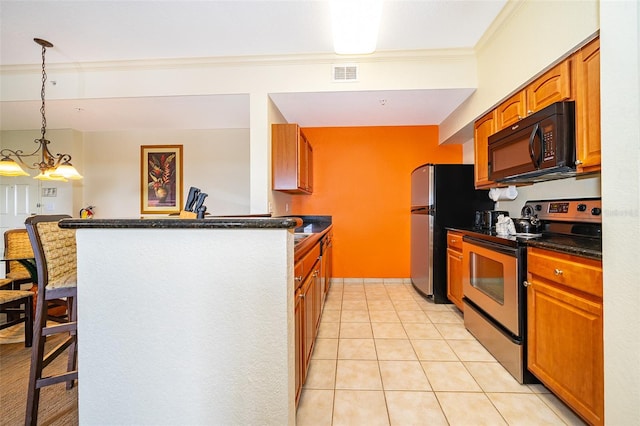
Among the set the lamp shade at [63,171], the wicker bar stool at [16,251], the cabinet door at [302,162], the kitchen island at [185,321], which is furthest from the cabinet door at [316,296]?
the wicker bar stool at [16,251]

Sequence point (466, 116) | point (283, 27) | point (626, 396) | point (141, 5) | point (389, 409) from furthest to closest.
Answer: point (466, 116)
point (283, 27)
point (141, 5)
point (389, 409)
point (626, 396)

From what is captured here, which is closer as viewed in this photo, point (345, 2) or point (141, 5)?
point (345, 2)

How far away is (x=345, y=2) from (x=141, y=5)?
4.81 feet

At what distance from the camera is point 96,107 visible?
10.4 ft

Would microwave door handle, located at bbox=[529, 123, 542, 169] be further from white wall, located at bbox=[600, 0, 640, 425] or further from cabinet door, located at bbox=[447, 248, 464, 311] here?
cabinet door, located at bbox=[447, 248, 464, 311]

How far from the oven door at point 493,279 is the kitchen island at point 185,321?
1487 millimetres

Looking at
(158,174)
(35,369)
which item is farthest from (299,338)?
(158,174)

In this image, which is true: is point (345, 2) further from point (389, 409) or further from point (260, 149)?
point (389, 409)

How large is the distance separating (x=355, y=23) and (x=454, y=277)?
2.50 m

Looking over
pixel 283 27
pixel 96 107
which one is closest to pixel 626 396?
pixel 283 27

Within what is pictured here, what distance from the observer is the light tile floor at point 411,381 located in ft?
4.99

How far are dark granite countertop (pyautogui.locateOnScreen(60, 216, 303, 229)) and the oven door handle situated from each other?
148 centimetres

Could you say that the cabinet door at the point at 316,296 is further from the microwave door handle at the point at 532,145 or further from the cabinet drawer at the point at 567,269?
the microwave door handle at the point at 532,145

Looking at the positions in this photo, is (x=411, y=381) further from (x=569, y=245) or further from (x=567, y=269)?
(x=569, y=245)
